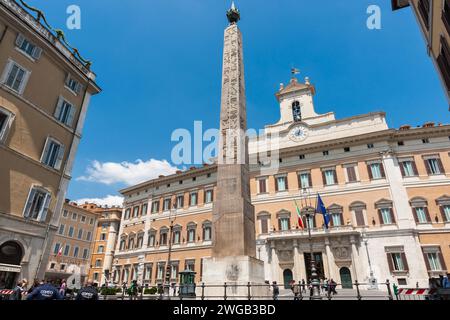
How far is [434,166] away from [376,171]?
458 cm

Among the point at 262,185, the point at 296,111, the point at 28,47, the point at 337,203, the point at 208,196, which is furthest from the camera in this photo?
the point at 208,196

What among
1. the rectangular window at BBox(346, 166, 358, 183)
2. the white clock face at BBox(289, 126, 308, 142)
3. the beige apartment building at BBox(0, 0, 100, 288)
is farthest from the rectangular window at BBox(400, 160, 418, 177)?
the beige apartment building at BBox(0, 0, 100, 288)

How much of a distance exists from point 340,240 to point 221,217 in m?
17.4

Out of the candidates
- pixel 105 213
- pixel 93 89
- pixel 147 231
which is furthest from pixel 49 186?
pixel 105 213

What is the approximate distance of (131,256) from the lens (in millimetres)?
34750

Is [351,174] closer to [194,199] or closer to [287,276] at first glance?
[287,276]

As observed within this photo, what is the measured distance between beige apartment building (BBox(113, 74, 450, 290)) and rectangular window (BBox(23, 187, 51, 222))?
60.4ft

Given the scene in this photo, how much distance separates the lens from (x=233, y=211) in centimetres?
1036

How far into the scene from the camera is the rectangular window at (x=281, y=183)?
27953 millimetres

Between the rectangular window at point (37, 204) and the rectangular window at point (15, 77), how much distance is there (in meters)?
5.14

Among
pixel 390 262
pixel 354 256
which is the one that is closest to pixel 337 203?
pixel 354 256

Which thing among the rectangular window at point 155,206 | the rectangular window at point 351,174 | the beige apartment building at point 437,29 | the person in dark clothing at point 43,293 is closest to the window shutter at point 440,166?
the rectangular window at point 351,174

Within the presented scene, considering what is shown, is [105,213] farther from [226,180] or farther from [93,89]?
[226,180]

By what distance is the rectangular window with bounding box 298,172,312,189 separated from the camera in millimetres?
26961
